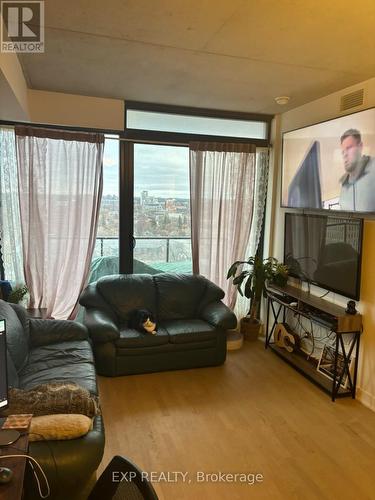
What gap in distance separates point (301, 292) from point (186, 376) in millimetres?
1450

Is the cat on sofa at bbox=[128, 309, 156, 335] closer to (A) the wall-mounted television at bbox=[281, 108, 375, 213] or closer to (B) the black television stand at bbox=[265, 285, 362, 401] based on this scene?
(B) the black television stand at bbox=[265, 285, 362, 401]

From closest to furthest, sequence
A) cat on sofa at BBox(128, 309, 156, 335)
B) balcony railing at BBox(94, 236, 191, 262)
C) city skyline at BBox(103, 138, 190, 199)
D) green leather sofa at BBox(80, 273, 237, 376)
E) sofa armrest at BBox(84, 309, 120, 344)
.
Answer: sofa armrest at BBox(84, 309, 120, 344), green leather sofa at BBox(80, 273, 237, 376), cat on sofa at BBox(128, 309, 156, 335), city skyline at BBox(103, 138, 190, 199), balcony railing at BBox(94, 236, 191, 262)

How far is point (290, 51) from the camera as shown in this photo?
99.1 inches

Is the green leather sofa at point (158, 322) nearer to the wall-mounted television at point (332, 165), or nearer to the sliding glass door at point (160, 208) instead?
the sliding glass door at point (160, 208)

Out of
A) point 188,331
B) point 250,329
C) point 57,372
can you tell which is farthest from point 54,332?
point 250,329

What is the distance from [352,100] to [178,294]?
253 cm

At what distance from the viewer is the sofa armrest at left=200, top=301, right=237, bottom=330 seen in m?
3.71

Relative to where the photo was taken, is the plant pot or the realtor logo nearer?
the realtor logo

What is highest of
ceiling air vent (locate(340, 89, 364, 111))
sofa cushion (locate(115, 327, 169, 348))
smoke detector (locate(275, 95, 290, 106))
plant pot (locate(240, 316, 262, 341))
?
smoke detector (locate(275, 95, 290, 106))

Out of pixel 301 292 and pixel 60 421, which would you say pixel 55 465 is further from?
pixel 301 292

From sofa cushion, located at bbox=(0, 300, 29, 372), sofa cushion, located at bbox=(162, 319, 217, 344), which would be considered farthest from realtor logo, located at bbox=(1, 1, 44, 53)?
sofa cushion, located at bbox=(162, 319, 217, 344)

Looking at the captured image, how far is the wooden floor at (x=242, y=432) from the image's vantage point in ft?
7.27

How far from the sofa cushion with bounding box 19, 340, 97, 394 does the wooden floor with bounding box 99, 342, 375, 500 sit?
0.43 meters

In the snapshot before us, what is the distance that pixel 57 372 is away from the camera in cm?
264
